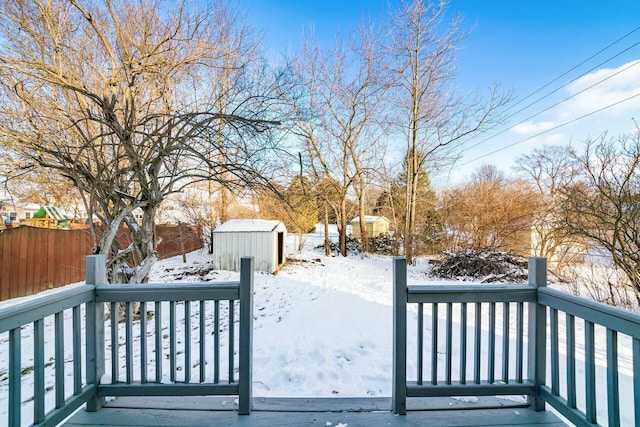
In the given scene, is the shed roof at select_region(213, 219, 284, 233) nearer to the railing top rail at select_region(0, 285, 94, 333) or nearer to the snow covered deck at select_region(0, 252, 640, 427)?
the snow covered deck at select_region(0, 252, 640, 427)

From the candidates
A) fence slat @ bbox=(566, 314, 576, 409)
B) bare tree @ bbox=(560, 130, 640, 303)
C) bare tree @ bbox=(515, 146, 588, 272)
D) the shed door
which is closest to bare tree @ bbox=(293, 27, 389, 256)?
the shed door

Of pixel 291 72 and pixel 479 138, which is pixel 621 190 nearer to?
pixel 291 72

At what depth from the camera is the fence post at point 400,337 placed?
166 centimetres

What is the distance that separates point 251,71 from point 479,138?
9400mm

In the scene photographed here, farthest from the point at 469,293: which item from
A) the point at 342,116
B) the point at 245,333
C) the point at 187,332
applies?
the point at 342,116

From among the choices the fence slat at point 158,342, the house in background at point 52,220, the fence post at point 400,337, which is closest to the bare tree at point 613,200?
the fence post at point 400,337

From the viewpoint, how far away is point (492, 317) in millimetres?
1733

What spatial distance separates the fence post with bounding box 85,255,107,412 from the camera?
5.49ft

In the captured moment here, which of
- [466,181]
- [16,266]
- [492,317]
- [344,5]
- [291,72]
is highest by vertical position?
[344,5]

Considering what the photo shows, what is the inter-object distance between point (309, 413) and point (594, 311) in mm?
1626

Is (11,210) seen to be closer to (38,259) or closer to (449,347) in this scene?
(38,259)

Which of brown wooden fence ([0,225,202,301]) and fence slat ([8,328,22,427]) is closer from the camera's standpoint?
fence slat ([8,328,22,427])

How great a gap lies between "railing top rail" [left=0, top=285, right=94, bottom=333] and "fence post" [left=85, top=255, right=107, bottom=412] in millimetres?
72

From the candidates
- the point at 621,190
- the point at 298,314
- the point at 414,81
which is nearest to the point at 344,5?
the point at 414,81
